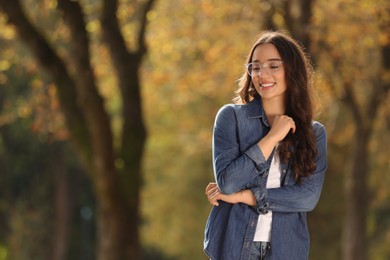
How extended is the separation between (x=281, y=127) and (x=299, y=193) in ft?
1.01

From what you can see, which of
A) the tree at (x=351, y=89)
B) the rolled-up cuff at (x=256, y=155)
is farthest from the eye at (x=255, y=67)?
the tree at (x=351, y=89)

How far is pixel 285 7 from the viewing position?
13.3m

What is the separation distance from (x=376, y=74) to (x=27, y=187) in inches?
771

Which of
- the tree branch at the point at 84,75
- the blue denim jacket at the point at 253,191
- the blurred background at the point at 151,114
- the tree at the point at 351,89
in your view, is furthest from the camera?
the tree at the point at 351,89

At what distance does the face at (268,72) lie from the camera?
14.5ft

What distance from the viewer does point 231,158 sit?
14.2ft

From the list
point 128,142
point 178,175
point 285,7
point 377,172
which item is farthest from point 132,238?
point 178,175

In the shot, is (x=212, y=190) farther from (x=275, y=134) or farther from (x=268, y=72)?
(x=268, y=72)

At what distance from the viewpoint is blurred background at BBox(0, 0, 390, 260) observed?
38.7 ft

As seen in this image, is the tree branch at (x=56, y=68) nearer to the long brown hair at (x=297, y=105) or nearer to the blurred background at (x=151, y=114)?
the blurred background at (x=151, y=114)

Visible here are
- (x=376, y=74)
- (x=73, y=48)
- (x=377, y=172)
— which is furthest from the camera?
(x=377, y=172)

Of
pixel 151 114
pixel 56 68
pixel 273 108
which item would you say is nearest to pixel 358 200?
pixel 56 68

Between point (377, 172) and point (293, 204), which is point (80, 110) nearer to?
point (293, 204)

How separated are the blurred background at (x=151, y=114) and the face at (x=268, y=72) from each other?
473 mm
